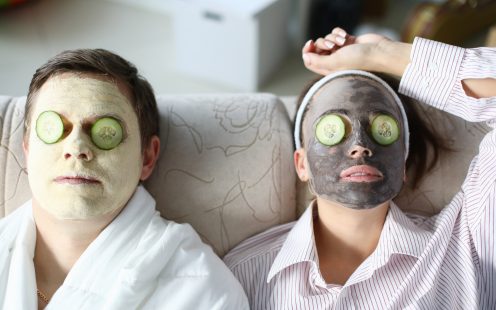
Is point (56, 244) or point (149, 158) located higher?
point (149, 158)

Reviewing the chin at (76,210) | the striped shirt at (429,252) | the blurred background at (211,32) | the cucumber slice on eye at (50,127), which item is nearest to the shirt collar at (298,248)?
the striped shirt at (429,252)

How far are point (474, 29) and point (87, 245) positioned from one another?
2.91 m

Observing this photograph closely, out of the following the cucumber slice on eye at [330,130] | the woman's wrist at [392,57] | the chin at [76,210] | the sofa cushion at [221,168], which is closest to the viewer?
the chin at [76,210]

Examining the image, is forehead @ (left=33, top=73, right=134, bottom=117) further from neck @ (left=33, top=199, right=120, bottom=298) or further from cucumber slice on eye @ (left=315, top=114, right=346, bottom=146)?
cucumber slice on eye @ (left=315, top=114, right=346, bottom=146)

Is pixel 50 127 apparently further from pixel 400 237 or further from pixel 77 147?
pixel 400 237

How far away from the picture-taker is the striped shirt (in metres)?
1.43

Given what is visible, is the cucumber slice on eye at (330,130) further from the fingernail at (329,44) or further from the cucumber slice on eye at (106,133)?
the cucumber slice on eye at (106,133)

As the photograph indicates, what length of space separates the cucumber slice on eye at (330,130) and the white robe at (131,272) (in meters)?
0.42

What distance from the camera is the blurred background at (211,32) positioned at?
309 cm

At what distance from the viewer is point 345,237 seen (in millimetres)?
1530

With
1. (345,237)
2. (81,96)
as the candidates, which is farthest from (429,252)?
(81,96)

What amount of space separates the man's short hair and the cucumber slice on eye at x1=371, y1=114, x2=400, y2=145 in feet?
2.00

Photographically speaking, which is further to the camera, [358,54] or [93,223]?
[358,54]

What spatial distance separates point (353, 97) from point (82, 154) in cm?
70
